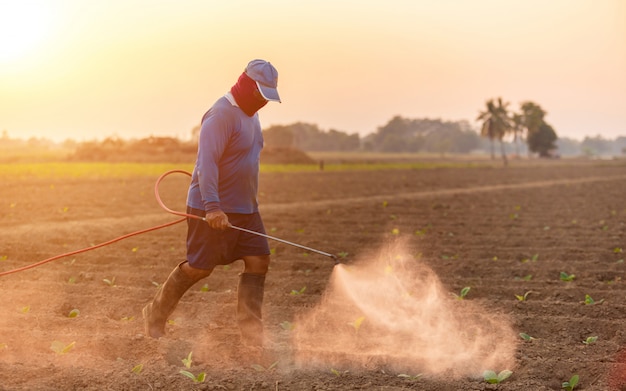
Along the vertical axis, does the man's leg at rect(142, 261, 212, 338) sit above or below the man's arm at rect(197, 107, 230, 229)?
below

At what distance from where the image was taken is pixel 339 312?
635cm

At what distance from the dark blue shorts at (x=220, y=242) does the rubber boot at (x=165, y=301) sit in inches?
8.0

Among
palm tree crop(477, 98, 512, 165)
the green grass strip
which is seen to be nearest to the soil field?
the green grass strip

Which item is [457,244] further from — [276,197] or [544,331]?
[276,197]

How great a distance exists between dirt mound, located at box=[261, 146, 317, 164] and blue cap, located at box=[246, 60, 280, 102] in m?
53.0

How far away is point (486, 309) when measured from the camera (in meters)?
6.38

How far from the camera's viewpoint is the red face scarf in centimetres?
477

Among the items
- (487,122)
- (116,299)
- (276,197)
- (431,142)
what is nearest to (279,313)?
(116,299)

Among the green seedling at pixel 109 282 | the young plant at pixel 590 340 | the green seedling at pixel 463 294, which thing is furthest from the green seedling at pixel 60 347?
the young plant at pixel 590 340

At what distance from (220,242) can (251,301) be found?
0.52m

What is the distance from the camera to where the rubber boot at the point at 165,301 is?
5043 millimetres

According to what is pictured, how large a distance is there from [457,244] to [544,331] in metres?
4.87

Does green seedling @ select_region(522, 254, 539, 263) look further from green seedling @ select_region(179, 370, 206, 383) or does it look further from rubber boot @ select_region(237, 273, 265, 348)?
green seedling @ select_region(179, 370, 206, 383)

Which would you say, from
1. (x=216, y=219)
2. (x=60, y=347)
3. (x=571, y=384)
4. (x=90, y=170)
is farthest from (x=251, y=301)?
(x=90, y=170)
